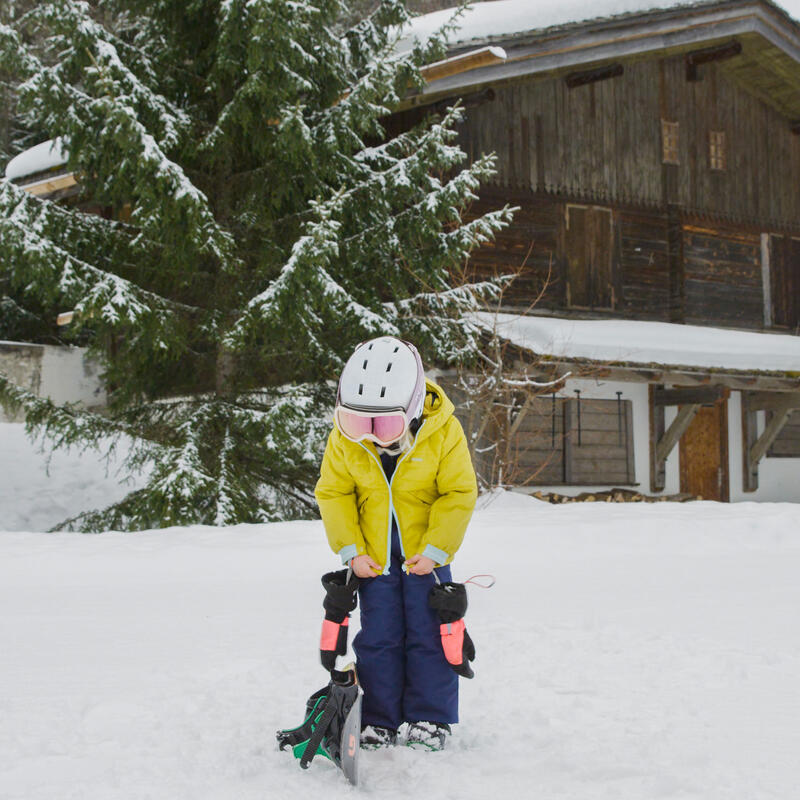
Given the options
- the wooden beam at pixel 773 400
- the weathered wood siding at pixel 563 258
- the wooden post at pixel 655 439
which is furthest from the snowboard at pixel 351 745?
the wooden beam at pixel 773 400

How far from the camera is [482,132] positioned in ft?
42.2

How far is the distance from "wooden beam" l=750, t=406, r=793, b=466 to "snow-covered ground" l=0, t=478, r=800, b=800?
736 centimetres

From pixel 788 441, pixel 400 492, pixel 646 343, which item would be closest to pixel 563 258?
pixel 646 343

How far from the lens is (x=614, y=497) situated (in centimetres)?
1305

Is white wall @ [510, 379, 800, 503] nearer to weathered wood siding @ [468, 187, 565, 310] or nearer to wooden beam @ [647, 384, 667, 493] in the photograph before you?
wooden beam @ [647, 384, 667, 493]

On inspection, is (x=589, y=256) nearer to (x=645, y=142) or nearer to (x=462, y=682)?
(x=645, y=142)

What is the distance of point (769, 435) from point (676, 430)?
6.81ft

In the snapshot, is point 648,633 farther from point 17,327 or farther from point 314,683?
point 17,327

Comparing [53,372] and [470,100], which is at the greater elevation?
[470,100]

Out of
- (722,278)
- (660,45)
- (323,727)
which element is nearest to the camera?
(323,727)

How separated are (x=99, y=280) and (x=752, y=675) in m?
7.29

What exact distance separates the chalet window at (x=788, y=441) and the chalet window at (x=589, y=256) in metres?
4.14

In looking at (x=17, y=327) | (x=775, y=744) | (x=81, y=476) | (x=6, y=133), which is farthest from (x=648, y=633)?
(x=6, y=133)

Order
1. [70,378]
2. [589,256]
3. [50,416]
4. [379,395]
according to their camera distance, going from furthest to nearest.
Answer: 1. [70,378]
2. [589,256]
3. [50,416]
4. [379,395]
